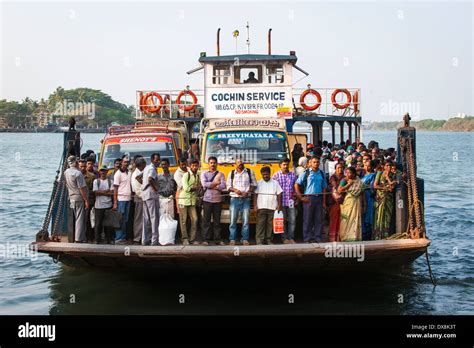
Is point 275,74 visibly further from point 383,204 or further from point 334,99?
point 383,204

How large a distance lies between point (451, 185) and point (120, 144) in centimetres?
2576

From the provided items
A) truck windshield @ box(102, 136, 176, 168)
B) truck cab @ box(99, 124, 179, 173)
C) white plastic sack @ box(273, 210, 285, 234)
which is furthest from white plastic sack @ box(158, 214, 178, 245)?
truck windshield @ box(102, 136, 176, 168)

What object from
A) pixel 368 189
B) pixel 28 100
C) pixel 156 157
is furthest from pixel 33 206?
pixel 28 100

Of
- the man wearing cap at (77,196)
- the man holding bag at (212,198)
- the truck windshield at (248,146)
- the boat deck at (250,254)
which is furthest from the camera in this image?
the truck windshield at (248,146)

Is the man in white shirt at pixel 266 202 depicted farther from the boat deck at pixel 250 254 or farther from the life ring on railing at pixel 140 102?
the life ring on railing at pixel 140 102

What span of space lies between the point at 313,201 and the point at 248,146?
1.96 meters

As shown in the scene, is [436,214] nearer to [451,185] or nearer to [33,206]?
A: [451,185]

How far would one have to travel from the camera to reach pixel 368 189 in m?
11.2

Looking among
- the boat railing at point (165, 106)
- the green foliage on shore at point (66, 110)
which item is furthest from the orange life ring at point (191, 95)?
the green foliage on shore at point (66, 110)

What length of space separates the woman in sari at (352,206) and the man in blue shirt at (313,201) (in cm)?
35

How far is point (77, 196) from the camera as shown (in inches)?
428

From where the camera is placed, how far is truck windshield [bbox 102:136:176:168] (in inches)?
513

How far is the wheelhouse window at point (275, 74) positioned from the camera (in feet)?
54.9

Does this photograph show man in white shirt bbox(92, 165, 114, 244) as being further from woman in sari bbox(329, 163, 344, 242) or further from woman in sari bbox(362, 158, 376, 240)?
woman in sari bbox(362, 158, 376, 240)
